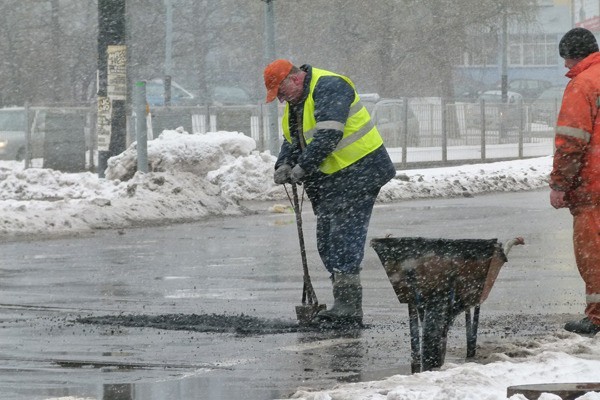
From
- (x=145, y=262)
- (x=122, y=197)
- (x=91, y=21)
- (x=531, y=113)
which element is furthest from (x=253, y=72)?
(x=145, y=262)

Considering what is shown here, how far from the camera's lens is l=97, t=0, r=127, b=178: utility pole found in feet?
72.8

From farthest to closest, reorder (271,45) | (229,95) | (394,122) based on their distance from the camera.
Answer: (229,95), (394,122), (271,45)

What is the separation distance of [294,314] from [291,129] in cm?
125

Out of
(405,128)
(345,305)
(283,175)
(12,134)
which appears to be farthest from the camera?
(12,134)

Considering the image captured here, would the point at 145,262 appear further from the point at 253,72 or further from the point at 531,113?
the point at 253,72

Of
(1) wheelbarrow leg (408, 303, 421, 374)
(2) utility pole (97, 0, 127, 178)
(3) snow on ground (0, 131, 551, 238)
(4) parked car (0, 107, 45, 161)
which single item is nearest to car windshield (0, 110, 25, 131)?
(4) parked car (0, 107, 45, 161)

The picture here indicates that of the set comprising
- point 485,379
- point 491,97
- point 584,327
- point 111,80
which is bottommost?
point 584,327

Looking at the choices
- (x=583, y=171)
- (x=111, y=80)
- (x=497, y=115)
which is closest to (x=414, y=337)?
(x=583, y=171)

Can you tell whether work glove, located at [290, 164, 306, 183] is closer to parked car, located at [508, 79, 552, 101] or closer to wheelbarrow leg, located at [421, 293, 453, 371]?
wheelbarrow leg, located at [421, 293, 453, 371]

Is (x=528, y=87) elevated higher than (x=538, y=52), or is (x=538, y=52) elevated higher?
(x=538, y=52)

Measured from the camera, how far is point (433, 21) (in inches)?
1929

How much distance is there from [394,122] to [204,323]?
21578 millimetres

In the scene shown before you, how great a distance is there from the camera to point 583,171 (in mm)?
8086

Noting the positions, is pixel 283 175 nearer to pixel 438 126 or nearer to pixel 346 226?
pixel 346 226
